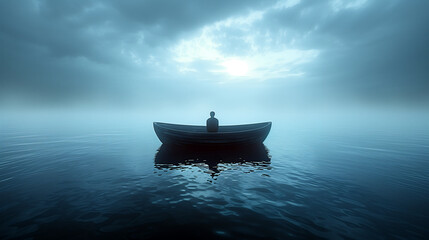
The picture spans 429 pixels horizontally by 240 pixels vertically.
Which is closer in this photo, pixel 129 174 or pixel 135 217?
pixel 135 217

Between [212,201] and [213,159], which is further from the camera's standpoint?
[213,159]

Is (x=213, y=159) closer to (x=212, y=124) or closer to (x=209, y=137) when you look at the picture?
(x=209, y=137)

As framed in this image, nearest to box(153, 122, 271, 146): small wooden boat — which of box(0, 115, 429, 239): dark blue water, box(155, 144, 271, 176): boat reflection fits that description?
box(155, 144, 271, 176): boat reflection

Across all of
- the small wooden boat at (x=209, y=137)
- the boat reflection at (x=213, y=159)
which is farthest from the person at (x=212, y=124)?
the boat reflection at (x=213, y=159)

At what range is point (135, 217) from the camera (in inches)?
208

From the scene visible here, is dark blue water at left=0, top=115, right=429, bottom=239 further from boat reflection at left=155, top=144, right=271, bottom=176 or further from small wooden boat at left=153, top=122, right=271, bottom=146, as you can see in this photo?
small wooden boat at left=153, top=122, right=271, bottom=146

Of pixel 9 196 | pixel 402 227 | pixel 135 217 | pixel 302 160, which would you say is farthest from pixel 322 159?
pixel 9 196

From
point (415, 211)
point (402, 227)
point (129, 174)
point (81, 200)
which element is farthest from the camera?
point (129, 174)

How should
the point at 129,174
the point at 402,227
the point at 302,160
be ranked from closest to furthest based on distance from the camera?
the point at 402,227 → the point at 129,174 → the point at 302,160

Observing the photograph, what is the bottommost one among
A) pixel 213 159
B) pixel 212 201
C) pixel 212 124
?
pixel 212 201

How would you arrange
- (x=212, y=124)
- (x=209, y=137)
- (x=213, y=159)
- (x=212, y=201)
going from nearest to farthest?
(x=212, y=201)
(x=213, y=159)
(x=209, y=137)
(x=212, y=124)

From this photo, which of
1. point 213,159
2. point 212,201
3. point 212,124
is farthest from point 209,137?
point 212,201

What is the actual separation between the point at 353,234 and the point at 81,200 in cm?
907

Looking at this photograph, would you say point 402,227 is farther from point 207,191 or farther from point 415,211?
point 207,191
